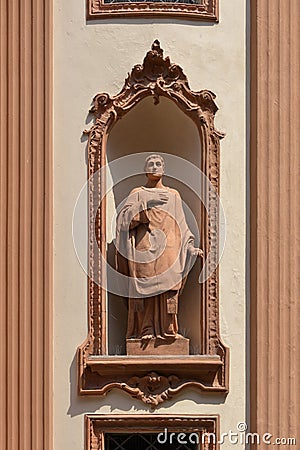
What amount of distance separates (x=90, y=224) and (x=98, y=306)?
73cm

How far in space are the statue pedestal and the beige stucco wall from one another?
0.37m

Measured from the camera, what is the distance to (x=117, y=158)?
2189cm

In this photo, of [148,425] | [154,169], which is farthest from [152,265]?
[148,425]

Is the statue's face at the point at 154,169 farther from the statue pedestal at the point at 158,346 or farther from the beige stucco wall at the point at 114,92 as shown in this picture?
the statue pedestal at the point at 158,346

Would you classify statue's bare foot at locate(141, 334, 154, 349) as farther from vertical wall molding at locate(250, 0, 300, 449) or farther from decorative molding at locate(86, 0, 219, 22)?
decorative molding at locate(86, 0, 219, 22)

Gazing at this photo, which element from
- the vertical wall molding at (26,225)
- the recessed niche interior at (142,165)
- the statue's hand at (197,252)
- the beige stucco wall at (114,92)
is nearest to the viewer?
the vertical wall molding at (26,225)

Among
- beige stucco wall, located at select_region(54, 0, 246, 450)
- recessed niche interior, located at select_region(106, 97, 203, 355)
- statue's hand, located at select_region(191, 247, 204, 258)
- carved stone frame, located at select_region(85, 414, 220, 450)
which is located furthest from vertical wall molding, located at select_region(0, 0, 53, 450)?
statue's hand, located at select_region(191, 247, 204, 258)

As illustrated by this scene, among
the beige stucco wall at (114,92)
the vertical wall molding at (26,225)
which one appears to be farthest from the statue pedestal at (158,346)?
the vertical wall molding at (26,225)

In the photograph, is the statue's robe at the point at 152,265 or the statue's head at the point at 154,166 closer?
the statue's robe at the point at 152,265

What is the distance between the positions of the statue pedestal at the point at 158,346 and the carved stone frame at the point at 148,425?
0.55m

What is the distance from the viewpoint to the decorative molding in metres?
21.7

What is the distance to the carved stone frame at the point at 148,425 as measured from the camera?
2131 centimetres

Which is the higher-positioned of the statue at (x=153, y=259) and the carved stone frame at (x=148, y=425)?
the statue at (x=153, y=259)

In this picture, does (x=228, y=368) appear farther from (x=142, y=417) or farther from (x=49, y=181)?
(x=49, y=181)
